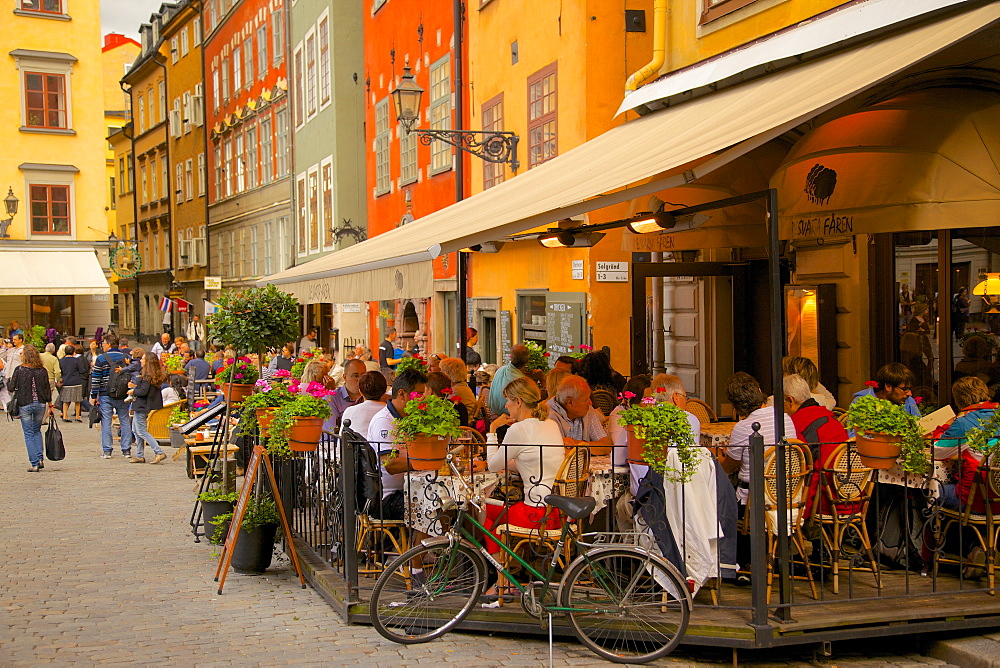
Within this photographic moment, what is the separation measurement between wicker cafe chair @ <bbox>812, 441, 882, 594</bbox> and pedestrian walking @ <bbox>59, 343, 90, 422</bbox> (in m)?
19.2

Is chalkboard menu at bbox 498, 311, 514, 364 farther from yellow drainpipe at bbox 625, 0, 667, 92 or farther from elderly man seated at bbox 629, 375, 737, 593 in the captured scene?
elderly man seated at bbox 629, 375, 737, 593

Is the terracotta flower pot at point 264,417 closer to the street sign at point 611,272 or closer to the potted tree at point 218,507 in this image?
A: the potted tree at point 218,507

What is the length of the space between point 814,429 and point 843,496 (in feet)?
1.67

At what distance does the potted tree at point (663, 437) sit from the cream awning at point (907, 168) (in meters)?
2.85

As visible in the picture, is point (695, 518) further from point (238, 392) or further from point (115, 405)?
point (115, 405)

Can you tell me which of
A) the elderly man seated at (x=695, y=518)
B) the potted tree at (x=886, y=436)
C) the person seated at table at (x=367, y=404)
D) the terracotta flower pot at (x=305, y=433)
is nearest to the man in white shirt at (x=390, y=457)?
the person seated at table at (x=367, y=404)

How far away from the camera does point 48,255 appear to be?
39219mm

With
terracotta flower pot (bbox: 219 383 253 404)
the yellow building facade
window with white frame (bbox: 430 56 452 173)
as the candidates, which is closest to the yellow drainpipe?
terracotta flower pot (bbox: 219 383 253 404)

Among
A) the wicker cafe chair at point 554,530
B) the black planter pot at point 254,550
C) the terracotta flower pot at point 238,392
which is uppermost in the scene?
the terracotta flower pot at point 238,392

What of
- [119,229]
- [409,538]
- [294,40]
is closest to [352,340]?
[294,40]

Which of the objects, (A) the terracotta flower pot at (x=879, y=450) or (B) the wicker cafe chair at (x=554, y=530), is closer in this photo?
(A) the terracotta flower pot at (x=879, y=450)

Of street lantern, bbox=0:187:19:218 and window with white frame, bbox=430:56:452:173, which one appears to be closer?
window with white frame, bbox=430:56:452:173

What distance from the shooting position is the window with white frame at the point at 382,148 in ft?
82.5

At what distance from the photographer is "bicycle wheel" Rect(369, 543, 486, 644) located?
6660mm
